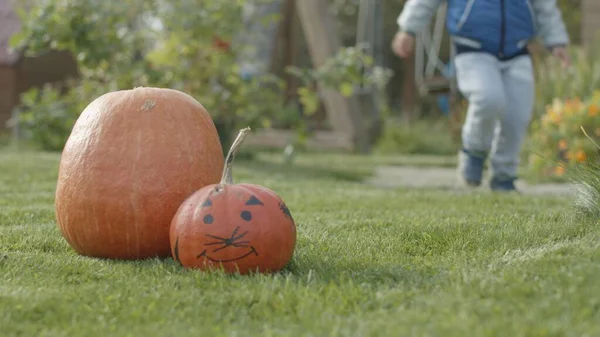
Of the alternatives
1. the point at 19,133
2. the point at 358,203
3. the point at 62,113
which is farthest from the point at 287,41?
the point at 358,203

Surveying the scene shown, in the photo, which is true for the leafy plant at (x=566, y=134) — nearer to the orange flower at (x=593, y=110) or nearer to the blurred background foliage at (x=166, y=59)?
the orange flower at (x=593, y=110)

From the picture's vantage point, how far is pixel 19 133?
904cm

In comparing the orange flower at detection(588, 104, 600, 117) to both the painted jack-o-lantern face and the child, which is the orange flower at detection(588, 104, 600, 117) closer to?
the child

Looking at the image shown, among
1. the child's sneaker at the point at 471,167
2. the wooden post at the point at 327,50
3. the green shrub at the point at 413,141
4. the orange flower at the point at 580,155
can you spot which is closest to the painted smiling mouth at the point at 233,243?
the child's sneaker at the point at 471,167

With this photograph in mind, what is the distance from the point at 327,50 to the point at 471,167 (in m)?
3.91

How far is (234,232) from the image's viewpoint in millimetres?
2490

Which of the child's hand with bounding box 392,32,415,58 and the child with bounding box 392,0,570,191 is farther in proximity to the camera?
the child's hand with bounding box 392,32,415,58

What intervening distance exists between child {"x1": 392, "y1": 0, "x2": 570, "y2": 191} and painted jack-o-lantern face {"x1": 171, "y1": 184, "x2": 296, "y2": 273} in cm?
259

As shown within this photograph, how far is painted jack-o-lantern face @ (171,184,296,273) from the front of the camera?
8.16ft

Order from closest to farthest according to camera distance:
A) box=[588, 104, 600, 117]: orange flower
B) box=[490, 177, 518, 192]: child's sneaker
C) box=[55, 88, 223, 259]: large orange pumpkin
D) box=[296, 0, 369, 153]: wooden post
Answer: box=[55, 88, 223, 259]: large orange pumpkin < box=[490, 177, 518, 192]: child's sneaker < box=[588, 104, 600, 117]: orange flower < box=[296, 0, 369, 153]: wooden post

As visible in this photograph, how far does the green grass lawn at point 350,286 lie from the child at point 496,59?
1.54m

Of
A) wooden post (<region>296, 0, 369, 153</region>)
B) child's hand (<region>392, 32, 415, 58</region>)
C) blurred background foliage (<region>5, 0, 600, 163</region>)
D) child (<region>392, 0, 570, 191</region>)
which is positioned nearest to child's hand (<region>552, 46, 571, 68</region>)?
child (<region>392, 0, 570, 191</region>)

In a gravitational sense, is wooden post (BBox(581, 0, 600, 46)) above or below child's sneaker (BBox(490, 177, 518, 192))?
above

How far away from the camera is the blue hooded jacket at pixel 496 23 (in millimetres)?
4930
